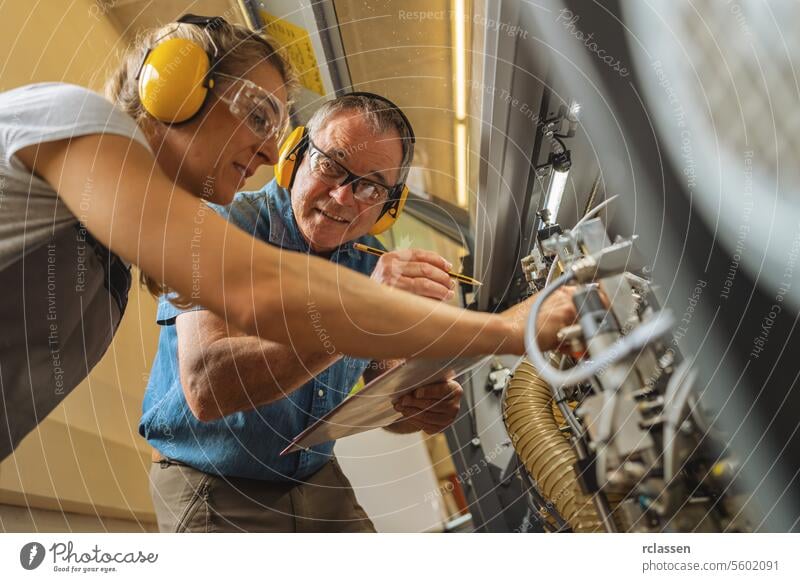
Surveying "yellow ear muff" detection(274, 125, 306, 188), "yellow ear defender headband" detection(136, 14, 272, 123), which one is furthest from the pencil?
"yellow ear defender headband" detection(136, 14, 272, 123)

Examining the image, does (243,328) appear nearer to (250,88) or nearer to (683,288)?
(250,88)

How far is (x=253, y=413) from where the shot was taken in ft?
2.19

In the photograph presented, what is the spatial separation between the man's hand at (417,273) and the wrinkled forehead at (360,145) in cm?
9

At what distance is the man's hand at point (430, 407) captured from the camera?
65cm

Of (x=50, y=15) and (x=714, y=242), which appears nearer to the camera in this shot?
(x=714, y=242)

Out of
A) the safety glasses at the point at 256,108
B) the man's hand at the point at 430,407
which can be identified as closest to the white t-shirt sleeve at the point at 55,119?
the safety glasses at the point at 256,108

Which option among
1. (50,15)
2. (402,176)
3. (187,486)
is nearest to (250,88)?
(402,176)

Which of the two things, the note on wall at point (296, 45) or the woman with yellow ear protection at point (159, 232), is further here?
the note on wall at point (296, 45)

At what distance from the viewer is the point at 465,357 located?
0.59m

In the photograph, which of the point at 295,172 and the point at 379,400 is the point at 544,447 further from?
the point at 295,172

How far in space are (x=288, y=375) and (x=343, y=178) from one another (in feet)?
0.70

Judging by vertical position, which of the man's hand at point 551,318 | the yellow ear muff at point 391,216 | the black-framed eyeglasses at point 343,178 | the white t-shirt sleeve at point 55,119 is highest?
the white t-shirt sleeve at point 55,119

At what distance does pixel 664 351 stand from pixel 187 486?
0.53 meters

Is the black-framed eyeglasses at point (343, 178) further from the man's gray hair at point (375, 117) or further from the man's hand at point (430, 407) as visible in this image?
the man's hand at point (430, 407)
